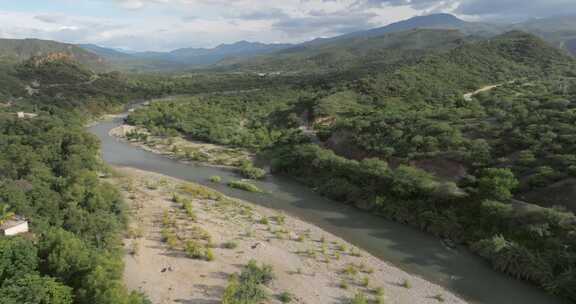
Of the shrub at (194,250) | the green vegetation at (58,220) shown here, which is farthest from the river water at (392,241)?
the green vegetation at (58,220)

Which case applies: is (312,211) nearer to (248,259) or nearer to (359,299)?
(248,259)

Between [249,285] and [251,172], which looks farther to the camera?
[251,172]

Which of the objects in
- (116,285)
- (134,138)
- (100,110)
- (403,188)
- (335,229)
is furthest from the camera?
(100,110)

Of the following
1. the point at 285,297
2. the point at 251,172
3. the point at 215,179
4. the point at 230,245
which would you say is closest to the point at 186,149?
the point at 215,179

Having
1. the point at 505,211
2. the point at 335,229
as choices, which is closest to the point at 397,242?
the point at 335,229

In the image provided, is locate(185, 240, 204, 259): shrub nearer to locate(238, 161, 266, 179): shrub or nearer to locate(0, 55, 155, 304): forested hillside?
locate(0, 55, 155, 304): forested hillside

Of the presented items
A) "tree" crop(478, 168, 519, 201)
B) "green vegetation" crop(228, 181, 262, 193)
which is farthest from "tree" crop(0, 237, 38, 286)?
"tree" crop(478, 168, 519, 201)

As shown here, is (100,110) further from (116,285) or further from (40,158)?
(116,285)
